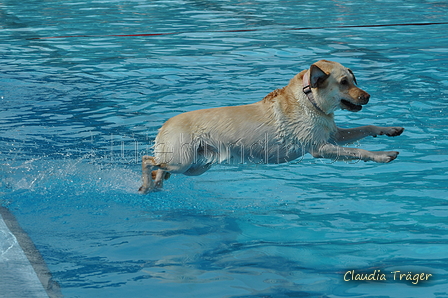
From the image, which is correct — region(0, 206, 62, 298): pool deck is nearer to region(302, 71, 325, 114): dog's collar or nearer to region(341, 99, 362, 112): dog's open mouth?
region(302, 71, 325, 114): dog's collar

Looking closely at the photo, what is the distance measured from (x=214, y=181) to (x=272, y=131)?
2.73 ft

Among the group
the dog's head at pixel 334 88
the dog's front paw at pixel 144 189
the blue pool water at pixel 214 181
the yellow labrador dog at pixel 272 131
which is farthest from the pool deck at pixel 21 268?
the dog's head at pixel 334 88

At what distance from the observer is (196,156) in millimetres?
4684

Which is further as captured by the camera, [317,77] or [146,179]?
[146,179]

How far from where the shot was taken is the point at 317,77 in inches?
170

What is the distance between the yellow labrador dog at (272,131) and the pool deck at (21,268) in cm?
125

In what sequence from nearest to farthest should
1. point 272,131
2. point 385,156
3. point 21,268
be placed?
point 21,268 → point 385,156 → point 272,131

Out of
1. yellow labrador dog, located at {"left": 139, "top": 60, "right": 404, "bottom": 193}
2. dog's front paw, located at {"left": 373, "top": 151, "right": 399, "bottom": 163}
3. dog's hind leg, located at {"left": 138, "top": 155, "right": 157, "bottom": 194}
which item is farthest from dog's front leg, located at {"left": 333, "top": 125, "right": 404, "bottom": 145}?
dog's hind leg, located at {"left": 138, "top": 155, "right": 157, "bottom": 194}

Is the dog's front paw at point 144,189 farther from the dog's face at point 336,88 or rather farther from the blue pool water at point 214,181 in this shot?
the dog's face at point 336,88

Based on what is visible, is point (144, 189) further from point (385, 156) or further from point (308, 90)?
point (385, 156)

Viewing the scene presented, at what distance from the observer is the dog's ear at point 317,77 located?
4262 millimetres

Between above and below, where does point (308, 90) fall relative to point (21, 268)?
above

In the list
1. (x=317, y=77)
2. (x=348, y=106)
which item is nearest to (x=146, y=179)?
(x=317, y=77)

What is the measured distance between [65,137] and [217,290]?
342cm
